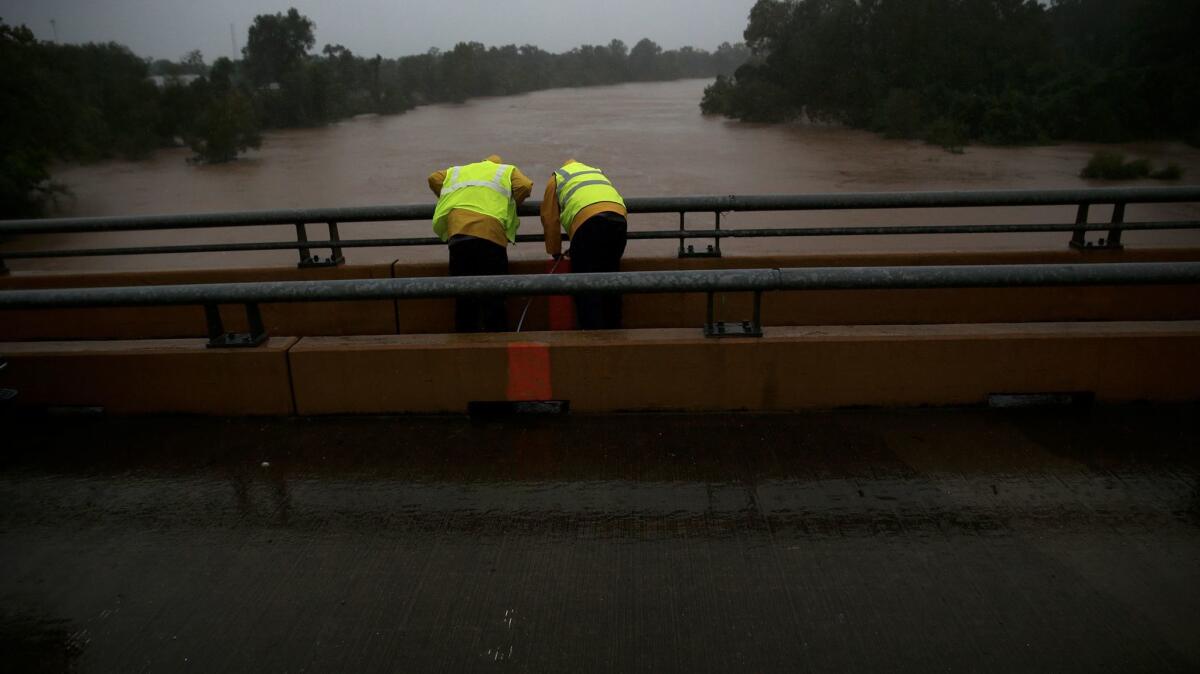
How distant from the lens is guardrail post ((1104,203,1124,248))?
5737mm

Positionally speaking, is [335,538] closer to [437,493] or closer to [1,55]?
[437,493]

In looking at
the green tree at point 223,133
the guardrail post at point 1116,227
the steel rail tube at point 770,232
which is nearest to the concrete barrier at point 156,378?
the steel rail tube at point 770,232

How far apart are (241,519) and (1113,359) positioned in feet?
13.4

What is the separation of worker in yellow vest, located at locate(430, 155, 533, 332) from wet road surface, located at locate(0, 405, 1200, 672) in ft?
4.98

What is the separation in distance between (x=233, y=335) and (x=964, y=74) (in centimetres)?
4255

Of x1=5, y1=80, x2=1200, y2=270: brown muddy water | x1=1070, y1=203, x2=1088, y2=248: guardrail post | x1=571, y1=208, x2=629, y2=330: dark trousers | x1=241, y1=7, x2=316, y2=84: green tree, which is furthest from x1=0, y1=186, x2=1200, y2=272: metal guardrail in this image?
x1=241, y1=7, x2=316, y2=84: green tree

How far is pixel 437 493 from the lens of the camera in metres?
3.60

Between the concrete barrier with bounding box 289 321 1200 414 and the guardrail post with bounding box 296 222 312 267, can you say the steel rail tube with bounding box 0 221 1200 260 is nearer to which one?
the guardrail post with bounding box 296 222 312 267

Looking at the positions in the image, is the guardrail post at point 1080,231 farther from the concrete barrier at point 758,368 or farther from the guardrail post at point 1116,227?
the concrete barrier at point 758,368

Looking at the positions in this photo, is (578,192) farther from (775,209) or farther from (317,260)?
(317,260)

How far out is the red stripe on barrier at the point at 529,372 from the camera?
4227 mm

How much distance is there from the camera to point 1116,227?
571 centimetres

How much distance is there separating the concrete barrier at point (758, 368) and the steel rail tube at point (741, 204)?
1795 mm

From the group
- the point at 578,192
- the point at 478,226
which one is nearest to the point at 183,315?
the point at 478,226
